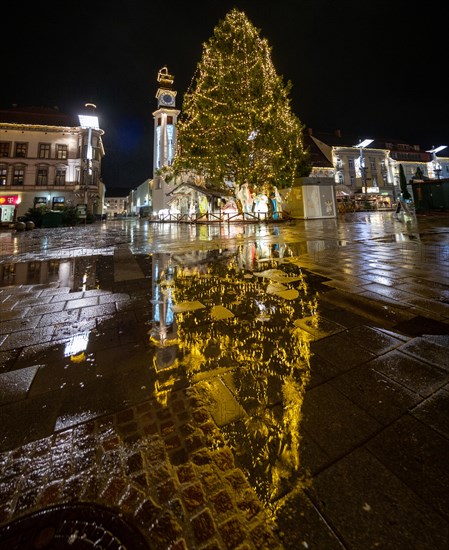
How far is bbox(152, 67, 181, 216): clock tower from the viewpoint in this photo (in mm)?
40719

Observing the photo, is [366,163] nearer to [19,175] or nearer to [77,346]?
[77,346]

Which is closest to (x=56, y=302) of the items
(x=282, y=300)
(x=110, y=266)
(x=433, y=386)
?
(x=110, y=266)

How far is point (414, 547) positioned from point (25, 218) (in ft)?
108

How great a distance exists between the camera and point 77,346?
239 centimetres

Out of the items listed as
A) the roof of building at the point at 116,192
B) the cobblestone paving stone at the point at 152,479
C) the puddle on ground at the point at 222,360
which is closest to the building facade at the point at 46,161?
the puddle on ground at the point at 222,360

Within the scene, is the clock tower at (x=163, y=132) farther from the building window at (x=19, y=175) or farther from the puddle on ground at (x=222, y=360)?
the puddle on ground at (x=222, y=360)

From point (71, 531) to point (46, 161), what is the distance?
5141 cm

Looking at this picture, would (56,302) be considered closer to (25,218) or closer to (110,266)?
(110,266)

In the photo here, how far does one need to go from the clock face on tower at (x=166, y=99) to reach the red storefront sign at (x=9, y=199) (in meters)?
27.3

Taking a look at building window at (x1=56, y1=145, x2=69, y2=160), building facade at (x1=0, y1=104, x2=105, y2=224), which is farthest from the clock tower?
building window at (x1=56, y1=145, x2=69, y2=160)

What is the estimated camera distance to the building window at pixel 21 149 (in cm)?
3959

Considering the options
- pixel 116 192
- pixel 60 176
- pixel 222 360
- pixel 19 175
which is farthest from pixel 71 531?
pixel 116 192

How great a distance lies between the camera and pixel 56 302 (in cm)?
365

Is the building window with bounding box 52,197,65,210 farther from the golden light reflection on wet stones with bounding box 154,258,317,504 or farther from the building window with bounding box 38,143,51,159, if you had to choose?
the golden light reflection on wet stones with bounding box 154,258,317,504
